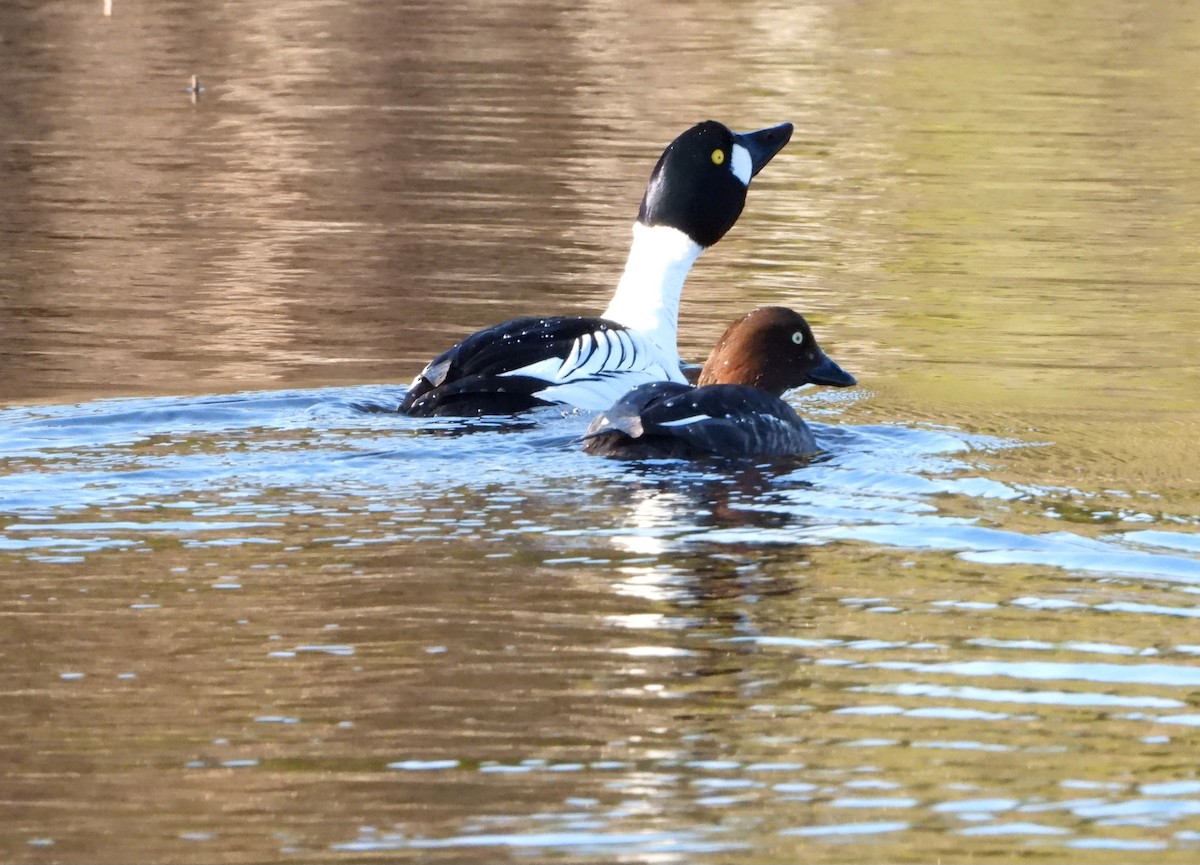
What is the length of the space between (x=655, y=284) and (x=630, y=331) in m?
0.63

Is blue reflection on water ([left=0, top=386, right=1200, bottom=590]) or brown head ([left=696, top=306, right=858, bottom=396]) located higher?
brown head ([left=696, top=306, right=858, bottom=396])

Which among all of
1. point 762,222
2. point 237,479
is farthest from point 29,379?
point 762,222

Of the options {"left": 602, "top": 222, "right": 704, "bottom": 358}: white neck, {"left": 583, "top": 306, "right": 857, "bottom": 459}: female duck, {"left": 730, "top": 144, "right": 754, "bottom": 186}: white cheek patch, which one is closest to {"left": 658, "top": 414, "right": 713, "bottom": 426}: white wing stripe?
{"left": 583, "top": 306, "right": 857, "bottom": 459}: female duck

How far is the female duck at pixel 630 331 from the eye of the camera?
8875 millimetres

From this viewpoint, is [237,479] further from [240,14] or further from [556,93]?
[240,14]

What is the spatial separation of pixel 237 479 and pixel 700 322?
5.27m

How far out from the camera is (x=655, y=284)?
33.2 feet

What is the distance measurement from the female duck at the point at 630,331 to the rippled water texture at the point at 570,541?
8.6 inches

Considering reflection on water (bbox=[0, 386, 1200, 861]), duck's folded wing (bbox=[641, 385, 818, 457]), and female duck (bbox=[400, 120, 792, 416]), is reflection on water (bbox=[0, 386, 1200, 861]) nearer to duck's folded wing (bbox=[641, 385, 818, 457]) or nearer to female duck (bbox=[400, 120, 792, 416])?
duck's folded wing (bbox=[641, 385, 818, 457])

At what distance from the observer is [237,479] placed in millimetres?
7602

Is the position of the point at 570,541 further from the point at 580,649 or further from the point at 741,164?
the point at 741,164

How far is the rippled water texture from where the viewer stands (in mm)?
4453

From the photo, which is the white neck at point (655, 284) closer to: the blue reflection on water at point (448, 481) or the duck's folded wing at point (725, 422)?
the blue reflection on water at point (448, 481)

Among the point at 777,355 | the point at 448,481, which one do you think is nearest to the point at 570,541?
the point at 448,481
